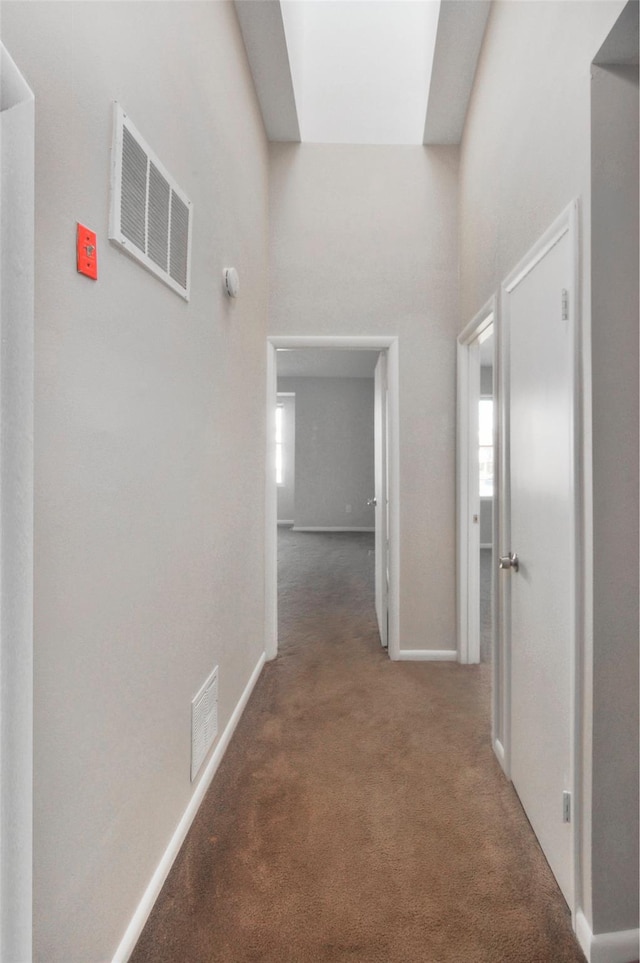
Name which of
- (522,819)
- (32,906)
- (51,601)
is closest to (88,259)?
(51,601)

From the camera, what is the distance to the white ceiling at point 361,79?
257cm

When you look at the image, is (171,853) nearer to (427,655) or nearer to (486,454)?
(427,655)

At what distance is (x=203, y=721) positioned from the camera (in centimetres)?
180

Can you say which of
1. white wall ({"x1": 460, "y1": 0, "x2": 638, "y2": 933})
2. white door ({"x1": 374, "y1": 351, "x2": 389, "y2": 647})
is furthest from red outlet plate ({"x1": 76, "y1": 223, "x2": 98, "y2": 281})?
white door ({"x1": 374, "y1": 351, "x2": 389, "y2": 647})

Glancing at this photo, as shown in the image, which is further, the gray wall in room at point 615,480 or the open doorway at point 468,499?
Result: the open doorway at point 468,499

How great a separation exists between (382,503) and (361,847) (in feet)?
7.06

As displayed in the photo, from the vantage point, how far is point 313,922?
52.2 inches

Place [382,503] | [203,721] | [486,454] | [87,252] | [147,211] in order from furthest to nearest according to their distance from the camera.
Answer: [486,454]
[382,503]
[203,721]
[147,211]
[87,252]

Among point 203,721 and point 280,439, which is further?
point 280,439

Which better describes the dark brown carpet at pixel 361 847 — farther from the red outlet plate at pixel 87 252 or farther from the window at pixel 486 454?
the window at pixel 486 454

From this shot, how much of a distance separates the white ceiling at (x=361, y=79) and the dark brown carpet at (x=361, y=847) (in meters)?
3.28

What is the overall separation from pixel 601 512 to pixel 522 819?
4.03 feet

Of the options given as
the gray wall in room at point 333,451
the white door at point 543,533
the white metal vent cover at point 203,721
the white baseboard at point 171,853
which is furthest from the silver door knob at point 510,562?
the gray wall in room at point 333,451

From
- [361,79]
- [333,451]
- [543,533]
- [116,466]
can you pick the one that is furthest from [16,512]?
[333,451]
